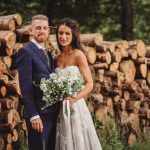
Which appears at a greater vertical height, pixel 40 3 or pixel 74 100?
pixel 40 3

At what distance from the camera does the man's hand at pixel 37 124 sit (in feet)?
20.0

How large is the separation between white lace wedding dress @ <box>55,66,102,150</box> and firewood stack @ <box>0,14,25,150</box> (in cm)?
218

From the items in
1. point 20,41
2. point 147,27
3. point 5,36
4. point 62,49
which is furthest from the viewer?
point 147,27

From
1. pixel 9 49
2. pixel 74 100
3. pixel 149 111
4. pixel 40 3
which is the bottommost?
pixel 149 111

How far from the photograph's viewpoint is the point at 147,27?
21.8 meters

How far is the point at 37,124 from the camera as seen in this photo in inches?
240

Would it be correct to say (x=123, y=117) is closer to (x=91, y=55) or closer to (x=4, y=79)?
(x=91, y=55)

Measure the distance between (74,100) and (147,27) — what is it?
15714mm

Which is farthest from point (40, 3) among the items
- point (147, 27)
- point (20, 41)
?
point (20, 41)

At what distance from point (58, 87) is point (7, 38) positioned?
2655 mm

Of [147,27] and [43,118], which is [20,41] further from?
[147,27]

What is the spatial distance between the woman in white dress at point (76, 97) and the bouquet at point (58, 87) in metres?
0.14

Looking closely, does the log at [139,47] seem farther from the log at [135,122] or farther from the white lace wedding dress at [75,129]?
the white lace wedding dress at [75,129]

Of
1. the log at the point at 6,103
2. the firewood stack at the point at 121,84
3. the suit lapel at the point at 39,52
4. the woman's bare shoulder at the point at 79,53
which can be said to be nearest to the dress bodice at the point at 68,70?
the woman's bare shoulder at the point at 79,53
